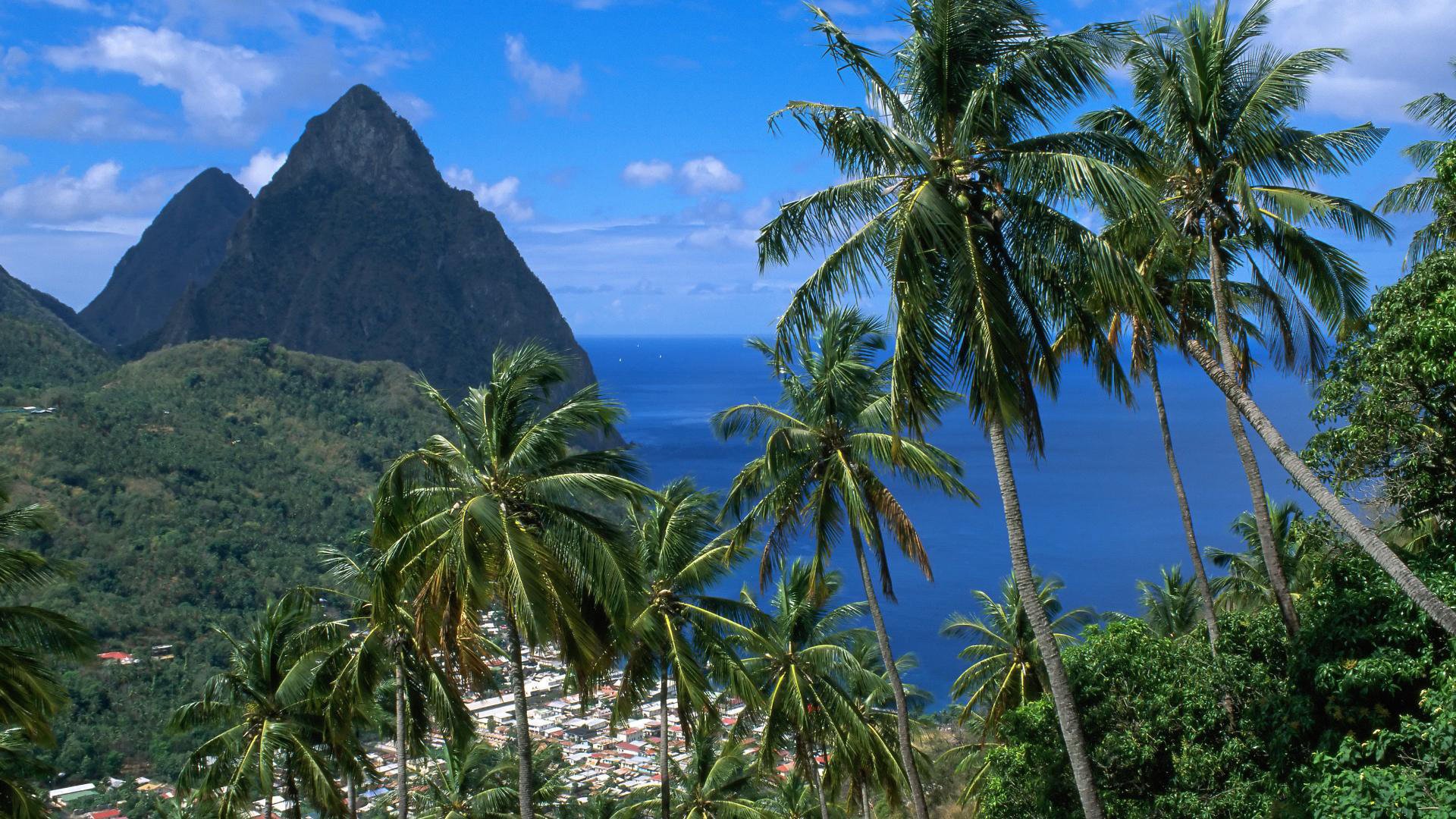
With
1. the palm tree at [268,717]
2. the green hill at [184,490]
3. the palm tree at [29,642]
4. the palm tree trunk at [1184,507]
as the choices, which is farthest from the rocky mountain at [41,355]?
the palm tree trunk at [1184,507]

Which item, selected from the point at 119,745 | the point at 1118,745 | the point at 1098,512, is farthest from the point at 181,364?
the point at 1118,745

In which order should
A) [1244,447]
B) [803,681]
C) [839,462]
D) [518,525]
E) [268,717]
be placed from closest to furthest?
[518,525], [1244,447], [839,462], [803,681], [268,717]

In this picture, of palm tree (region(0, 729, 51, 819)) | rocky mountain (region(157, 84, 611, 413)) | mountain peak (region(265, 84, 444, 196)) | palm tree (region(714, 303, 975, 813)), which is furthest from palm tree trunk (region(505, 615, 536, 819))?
mountain peak (region(265, 84, 444, 196))

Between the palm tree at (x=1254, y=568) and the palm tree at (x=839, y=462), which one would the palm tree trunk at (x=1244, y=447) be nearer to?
the palm tree at (x=839, y=462)

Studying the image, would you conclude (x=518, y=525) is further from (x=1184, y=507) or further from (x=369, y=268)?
(x=369, y=268)

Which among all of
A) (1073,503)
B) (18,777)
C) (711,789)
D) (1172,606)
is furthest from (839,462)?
(1073,503)

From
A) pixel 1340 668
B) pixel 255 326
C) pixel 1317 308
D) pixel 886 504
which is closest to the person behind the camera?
pixel 1340 668

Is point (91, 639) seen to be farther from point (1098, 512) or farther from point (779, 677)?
point (1098, 512)
